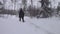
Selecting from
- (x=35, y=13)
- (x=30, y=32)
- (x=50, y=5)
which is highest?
(x=50, y=5)

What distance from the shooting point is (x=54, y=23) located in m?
2.38

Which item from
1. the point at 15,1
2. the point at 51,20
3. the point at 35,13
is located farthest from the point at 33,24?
the point at 15,1

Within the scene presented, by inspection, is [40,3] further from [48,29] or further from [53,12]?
[48,29]

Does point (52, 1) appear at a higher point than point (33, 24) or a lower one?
higher

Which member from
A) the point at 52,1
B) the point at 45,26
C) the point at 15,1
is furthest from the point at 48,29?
the point at 15,1

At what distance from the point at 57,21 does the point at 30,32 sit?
0.68 metres

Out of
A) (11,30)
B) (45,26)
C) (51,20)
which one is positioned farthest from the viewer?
(51,20)

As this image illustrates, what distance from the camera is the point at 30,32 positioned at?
2.09 metres

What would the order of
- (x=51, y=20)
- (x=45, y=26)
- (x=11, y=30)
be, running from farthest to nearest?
(x=51, y=20) < (x=45, y=26) < (x=11, y=30)

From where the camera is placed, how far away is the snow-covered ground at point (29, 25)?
2090 mm

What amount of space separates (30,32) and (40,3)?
63 cm

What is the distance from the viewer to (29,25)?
2.35 meters

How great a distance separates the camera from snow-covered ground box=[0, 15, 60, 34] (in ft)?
6.86

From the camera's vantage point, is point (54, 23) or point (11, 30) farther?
point (54, 23)
